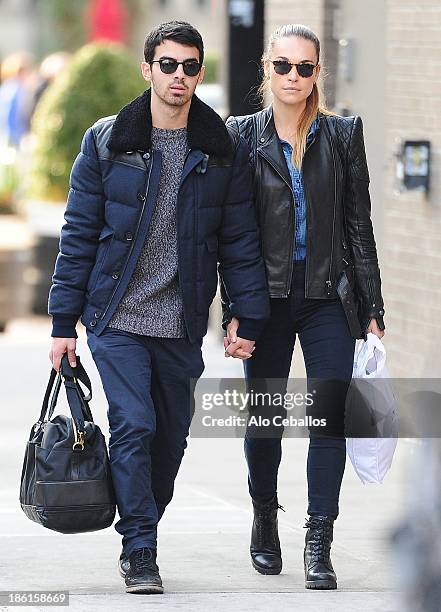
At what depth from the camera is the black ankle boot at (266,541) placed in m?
6.22

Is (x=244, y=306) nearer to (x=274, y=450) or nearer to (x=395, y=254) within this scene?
(x=274, y=450)

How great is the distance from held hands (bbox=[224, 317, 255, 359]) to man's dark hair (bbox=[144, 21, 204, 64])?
3.05 ft

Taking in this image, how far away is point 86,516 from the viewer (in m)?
5.73

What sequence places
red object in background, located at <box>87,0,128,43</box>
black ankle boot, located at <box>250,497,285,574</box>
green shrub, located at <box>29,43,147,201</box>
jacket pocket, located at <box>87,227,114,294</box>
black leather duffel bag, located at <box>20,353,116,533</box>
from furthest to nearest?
red object in background, located at <box>87,0,128,43</box> < green shrub, located at <box>29,43,147,201</box> < black ankle boot, located at <box>250,497,285,574</box> < jacket pocket, located at <box>87,227,114,294</box> < black leather duffel bag, located at <box>20,353,116,533</box>

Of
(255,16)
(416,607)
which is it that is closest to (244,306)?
(416,607)

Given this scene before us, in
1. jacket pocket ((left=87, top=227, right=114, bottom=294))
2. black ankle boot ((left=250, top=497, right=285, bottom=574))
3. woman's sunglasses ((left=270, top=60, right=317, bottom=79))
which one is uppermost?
woman's sunglasses ((left=270, top=60, right=317, bottom=79))

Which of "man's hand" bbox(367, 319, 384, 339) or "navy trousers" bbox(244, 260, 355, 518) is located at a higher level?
"man's hand" bbox(367, 319, 384, 339)

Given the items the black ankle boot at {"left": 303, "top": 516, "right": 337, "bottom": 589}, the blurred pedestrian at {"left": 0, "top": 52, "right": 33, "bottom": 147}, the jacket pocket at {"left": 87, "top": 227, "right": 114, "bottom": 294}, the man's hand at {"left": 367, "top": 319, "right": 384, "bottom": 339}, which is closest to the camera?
the jacket pocket at {"left": 87, "top": 227, "right": 114, "bottom": 294}

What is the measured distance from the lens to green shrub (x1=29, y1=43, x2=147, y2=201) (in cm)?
1705

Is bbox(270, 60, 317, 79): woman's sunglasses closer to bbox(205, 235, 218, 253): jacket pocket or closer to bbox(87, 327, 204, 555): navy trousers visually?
bbox(205, 235, 218, 253): jacket pocket

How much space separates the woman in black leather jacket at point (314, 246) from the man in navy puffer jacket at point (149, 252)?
10 centimetres

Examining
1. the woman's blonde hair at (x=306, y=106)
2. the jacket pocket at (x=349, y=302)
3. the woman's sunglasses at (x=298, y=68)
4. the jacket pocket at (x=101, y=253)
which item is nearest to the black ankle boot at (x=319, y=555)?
the jacket pocket at (x=349, y=302)

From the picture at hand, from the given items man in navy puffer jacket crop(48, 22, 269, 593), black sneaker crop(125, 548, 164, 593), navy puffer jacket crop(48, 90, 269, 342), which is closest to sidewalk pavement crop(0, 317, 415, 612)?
black sneaker crop(125, 548, 164, 593)

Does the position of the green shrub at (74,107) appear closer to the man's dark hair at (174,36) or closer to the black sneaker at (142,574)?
the man's dark hair at (174,36)
